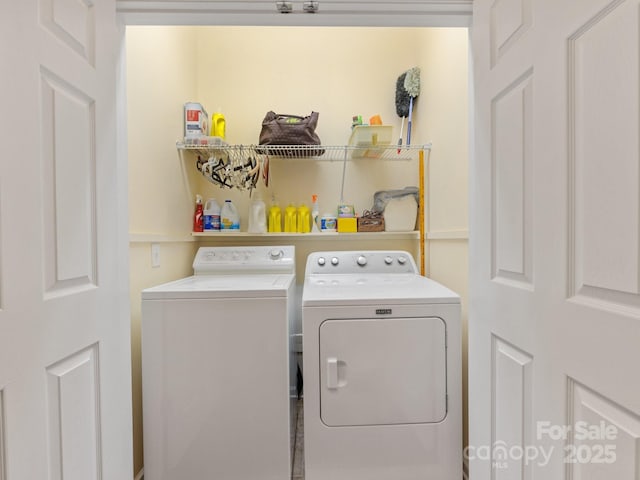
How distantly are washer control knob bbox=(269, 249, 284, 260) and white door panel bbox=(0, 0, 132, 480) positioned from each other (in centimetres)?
115

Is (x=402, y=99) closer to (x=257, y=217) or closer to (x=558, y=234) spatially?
(x=257, y=217)

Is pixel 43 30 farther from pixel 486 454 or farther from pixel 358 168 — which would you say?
pixel 358 168

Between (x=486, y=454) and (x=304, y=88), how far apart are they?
8.10 feet

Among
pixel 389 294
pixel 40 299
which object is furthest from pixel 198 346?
pixel 389 294

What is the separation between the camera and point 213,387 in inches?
55.9

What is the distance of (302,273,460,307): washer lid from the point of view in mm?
1402

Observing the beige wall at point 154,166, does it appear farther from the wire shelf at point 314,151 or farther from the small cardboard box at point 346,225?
the small cardboard box at point 346,225

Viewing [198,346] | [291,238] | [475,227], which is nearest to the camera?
[475,227]

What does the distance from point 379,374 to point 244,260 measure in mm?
1208

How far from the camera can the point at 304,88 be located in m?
2.43

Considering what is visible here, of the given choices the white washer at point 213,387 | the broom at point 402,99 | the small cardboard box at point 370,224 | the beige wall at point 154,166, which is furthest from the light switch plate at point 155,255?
the broom at point 402,99

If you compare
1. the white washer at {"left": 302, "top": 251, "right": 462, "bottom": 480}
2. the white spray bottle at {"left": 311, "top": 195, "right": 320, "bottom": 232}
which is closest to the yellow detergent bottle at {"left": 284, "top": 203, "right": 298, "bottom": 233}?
the white spray bottle at {"left": 311, "top": 195, "right": 320, "bottom": 232}

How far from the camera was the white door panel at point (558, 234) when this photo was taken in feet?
1.80

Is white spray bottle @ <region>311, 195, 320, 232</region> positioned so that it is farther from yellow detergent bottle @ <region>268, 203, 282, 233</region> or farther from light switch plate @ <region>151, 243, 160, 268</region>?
light switch plate @ <region>151, 243, 160, 268</region>
